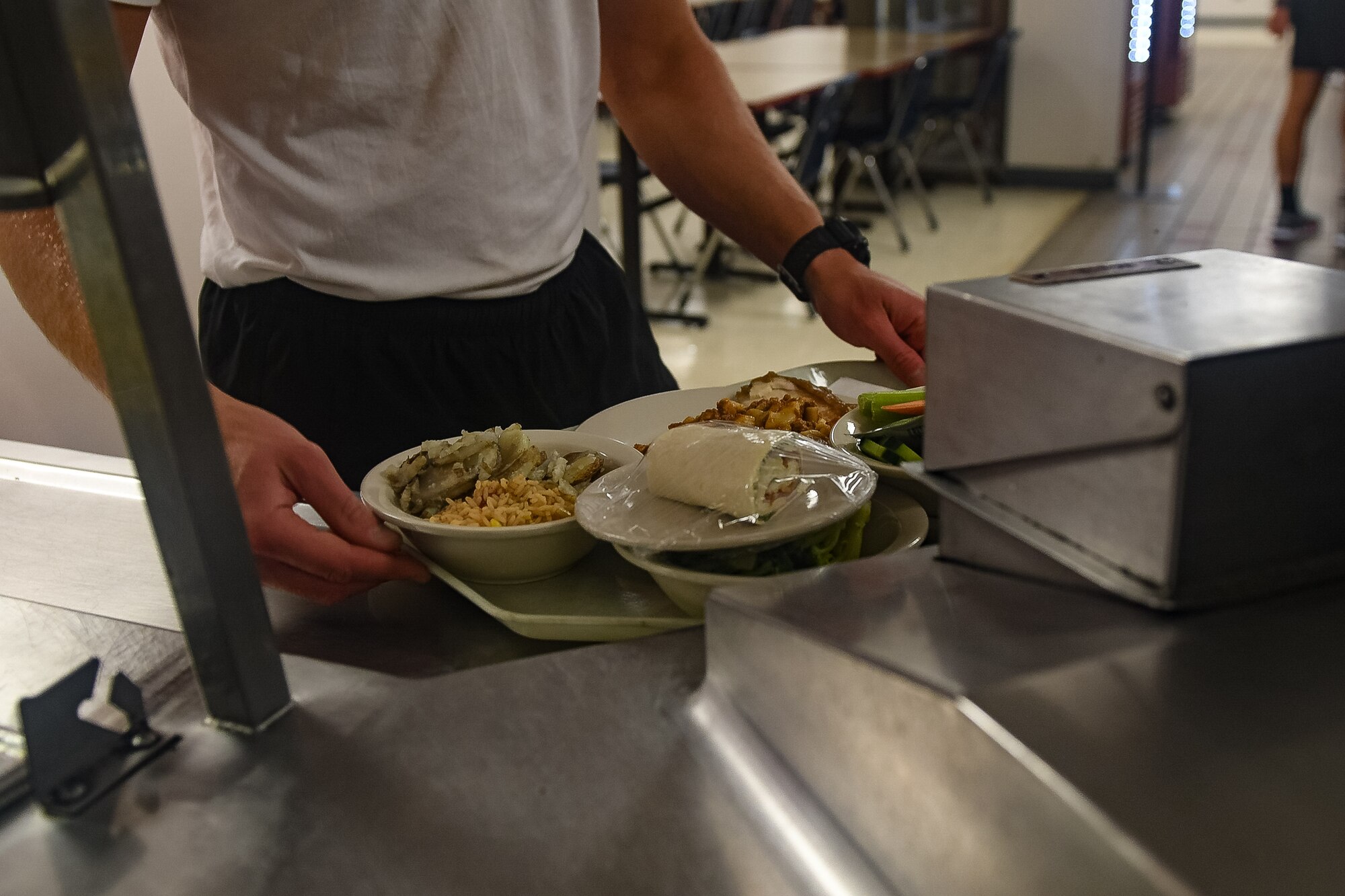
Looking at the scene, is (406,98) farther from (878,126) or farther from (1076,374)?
(878,126)

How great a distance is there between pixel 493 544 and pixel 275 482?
149 millimetres

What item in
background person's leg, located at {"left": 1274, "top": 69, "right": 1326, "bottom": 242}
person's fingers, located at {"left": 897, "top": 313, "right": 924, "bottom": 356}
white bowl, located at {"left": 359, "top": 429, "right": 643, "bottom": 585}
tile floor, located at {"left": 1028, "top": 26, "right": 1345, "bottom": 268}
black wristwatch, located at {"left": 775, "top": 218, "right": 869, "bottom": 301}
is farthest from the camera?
tile floor, located at {"left": 1028, "top": 26, "right": 1345, "bottom": 268}

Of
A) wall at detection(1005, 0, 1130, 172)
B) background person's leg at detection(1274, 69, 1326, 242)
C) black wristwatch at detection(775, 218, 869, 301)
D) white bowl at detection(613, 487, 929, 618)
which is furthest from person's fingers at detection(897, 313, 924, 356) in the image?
wall at detection(1005, 0, 1130, 172)

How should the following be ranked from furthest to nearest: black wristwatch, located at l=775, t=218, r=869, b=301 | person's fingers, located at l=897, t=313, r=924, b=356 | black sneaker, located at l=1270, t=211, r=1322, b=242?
black sneaker, located at l=1270, t=211, r=1322, b=242
black wristwatch, located at l=775, t=218, r=869, b=301
person's fingers, located at l=897, t=313, r=924, b=356

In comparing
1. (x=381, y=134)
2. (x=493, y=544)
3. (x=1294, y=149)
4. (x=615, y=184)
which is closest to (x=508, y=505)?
(x=493, y=544)

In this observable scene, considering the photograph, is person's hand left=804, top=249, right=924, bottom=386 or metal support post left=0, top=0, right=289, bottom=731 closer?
metal support post left=0, top=0, right=289, bottom=731

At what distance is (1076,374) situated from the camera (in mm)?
523

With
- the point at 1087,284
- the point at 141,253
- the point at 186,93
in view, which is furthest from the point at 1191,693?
the point at 186,93

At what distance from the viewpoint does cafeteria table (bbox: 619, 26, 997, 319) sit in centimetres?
378

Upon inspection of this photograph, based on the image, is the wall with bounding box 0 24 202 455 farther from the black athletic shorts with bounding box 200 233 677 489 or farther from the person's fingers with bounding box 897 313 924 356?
the person's fingers with bounding box 897 313 924 356

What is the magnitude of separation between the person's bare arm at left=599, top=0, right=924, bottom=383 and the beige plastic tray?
0.61 metres

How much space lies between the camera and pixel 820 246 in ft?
4.10

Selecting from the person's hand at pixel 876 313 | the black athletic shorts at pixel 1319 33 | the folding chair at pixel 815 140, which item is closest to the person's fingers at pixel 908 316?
the person's hand at pixel 876 313

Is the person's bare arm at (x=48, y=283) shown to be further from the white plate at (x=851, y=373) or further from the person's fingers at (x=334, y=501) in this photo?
the white plate at (x=851, y=373)
